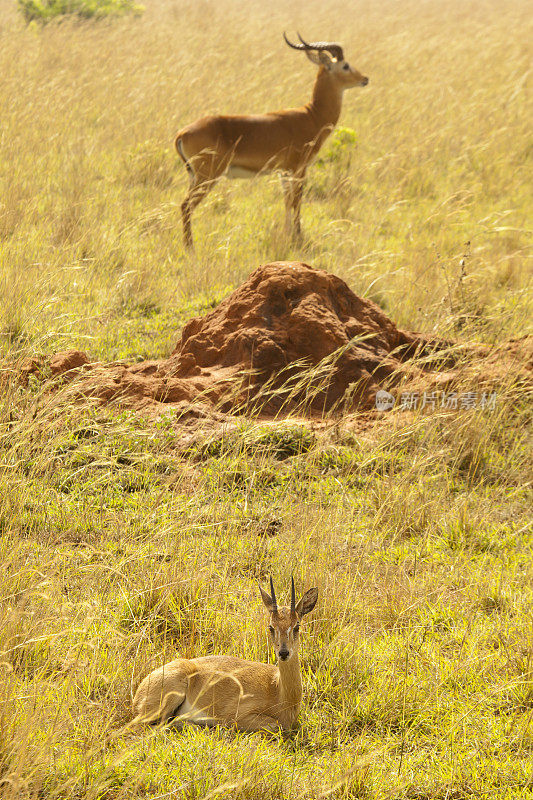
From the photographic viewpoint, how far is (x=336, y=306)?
19.4 feet

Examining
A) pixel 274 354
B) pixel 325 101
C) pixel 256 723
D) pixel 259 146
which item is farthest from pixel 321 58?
pixel 256 723

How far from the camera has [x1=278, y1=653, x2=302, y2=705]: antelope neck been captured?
305 centimetres

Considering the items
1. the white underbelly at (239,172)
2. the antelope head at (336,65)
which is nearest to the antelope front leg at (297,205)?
the white underbelly at (239,172)

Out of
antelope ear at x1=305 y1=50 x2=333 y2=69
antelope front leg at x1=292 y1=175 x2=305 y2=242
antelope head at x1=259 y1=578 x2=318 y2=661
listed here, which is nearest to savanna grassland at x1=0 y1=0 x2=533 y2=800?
antelope front leg at x1=292 y1=175 x2=305 y2=242

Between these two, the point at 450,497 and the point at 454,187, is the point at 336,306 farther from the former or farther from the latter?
the point at 454,187

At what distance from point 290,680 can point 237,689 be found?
0.19 meters

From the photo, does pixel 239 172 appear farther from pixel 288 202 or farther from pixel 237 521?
pixel 237 521

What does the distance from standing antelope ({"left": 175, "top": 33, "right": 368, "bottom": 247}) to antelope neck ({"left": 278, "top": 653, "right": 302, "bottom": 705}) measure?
5.50 m

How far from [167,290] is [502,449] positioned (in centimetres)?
302

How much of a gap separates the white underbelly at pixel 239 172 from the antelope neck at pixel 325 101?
1.16 metres

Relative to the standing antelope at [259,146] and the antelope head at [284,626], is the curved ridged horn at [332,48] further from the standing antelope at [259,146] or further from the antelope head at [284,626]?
the antelope head at [284,626]

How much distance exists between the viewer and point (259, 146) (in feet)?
28.3

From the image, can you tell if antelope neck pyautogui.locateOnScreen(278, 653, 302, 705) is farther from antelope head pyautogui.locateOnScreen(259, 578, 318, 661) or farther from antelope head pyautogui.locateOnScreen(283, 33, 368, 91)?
antelope head pyautogui.locateOnScreen(283, 33, 368, 91)

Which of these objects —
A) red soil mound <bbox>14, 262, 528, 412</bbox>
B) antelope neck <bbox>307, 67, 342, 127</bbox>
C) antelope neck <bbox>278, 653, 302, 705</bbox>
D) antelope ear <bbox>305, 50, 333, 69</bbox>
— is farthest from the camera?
antelope ear <bbox>305, 50, 333, 69</bbox>
